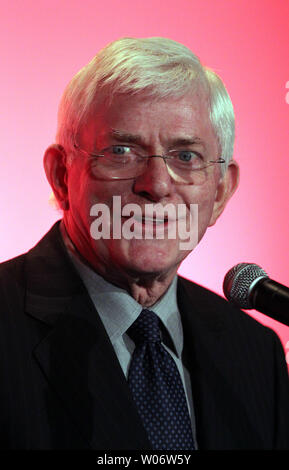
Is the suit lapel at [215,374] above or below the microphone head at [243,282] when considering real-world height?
below

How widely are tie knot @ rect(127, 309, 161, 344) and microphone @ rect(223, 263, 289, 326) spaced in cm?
43

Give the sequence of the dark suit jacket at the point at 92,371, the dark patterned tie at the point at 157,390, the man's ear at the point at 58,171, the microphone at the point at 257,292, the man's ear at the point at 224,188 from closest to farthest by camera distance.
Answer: the microphone at the point at 257,292 → the dark suit jacket at the point at 92,371 → the dark patterned tie at the point at 157,390 → the man's ear at the point at 58,171 → the man's ear at the point at 224,188

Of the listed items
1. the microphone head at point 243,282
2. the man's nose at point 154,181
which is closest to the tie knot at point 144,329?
the man's nose at point 154,181

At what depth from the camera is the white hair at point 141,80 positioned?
1.84 meters

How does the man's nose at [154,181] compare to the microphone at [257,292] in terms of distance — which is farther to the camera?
the man's nose at [154,181]

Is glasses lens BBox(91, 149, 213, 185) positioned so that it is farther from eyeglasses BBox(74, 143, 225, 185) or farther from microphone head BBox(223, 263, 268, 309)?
microphone head BBox(223, 263, 268, 309)

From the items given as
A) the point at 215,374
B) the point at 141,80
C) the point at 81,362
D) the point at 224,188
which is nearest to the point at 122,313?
the point at 81,362

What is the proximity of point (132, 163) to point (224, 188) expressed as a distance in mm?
398

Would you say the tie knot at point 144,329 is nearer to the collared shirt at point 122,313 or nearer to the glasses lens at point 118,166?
the collared shirt at point 122,313

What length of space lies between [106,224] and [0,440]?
0.62m

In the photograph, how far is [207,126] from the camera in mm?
1942

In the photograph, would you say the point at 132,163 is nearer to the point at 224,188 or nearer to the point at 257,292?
the point at 224,188

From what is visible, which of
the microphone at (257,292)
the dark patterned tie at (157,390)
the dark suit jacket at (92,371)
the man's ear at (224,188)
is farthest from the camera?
the man's ear at (224,188)

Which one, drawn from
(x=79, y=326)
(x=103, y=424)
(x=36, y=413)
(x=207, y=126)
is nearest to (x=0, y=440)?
(x=36, y=413)
